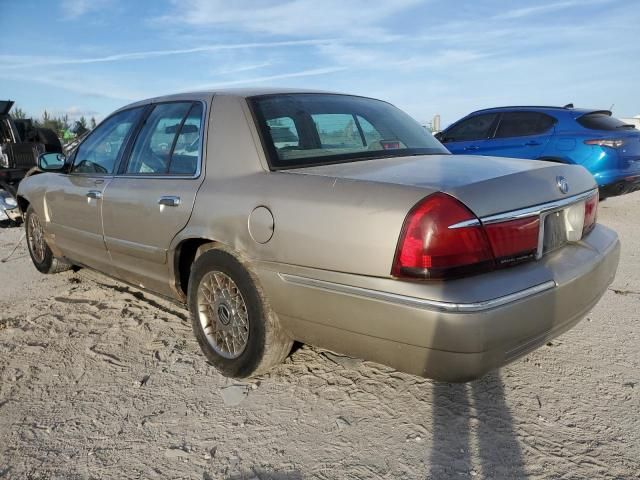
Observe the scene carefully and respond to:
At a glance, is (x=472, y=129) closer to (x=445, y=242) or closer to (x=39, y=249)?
(x=39, y=249)

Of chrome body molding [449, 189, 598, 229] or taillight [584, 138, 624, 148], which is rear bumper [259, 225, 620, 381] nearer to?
chrome body molding [449, 189, 598, 229]

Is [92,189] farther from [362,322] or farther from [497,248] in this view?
[497,248]

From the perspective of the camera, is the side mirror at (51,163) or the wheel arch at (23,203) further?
A: the wheel arch at (23,203)

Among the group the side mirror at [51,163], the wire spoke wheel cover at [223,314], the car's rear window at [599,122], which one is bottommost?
the wire spoke wheel cover at [223,314]

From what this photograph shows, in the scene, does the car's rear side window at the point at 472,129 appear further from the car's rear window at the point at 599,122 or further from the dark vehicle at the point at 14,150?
the dark vehicle at the point at 14,150

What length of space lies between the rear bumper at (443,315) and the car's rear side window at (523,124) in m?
5.59

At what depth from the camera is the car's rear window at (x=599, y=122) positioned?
695 centimetres

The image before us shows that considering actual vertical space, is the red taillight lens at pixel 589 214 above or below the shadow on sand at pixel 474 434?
above

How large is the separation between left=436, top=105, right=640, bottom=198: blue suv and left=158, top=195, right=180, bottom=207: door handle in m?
5.82

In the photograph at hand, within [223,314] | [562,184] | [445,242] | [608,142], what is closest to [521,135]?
[608,142]

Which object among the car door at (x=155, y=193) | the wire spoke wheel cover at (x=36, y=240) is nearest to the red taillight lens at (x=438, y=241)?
the car door at (x=155, y=193)

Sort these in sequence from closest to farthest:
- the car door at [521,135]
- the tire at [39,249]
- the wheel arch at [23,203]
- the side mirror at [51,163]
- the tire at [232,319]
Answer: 1. the tire at [232,319]
2. the side mirror at [51,163]
3. the tire at [39,249]
4. the wheel arch at [23,203]
5. the car door at [521,135]

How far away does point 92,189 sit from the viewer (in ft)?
12.2

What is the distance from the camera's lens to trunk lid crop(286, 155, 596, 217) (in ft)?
6.62
